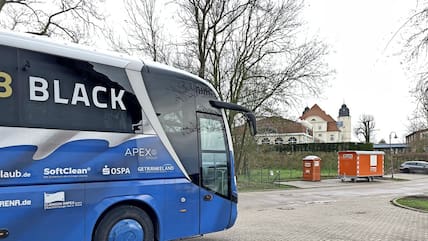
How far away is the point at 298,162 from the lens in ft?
150

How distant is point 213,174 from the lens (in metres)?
7.68

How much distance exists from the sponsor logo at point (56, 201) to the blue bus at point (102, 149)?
1cm

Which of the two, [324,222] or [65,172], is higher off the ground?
[65,172]

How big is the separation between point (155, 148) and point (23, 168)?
2.03 m

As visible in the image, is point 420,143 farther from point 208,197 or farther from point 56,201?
point 56,201

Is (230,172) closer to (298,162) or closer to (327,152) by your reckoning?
(298,162)

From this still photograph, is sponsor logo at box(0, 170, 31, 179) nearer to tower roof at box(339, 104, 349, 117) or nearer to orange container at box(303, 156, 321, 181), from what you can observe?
orange container at box(303, 156, 321, 181)

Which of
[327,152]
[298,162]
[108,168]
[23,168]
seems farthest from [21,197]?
[327,152]

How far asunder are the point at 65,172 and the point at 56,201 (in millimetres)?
380

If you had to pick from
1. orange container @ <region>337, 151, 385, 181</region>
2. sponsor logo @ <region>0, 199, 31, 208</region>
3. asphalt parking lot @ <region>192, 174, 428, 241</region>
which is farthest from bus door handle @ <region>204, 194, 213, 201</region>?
orange container @ <region>337, 151, 385, 181</region>

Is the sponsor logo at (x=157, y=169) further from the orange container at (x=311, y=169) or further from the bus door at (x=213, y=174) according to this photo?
the orange container at (x=311, y=169)

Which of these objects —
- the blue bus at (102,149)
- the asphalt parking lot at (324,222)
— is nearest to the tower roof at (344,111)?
the asphalt parking lot at (324,222)

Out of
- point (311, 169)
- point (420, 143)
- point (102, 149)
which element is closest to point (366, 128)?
point (420, 143)

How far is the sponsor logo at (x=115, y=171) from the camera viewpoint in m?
5.95
